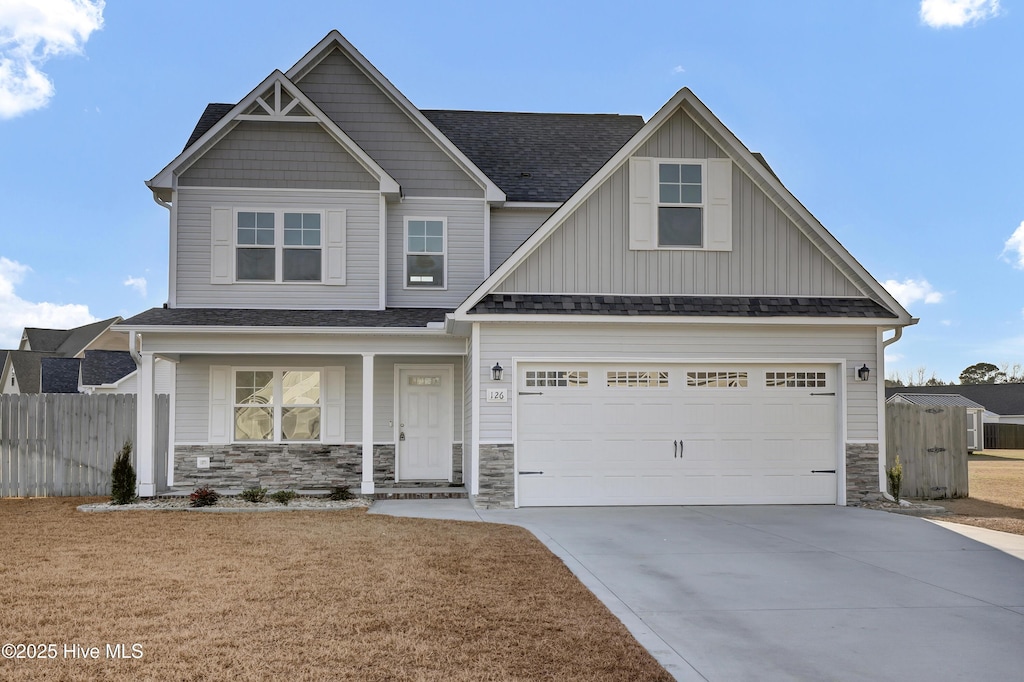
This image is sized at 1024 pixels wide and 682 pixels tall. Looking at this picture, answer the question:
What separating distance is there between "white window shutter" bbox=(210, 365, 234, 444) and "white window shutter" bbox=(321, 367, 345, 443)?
1759 millimetres

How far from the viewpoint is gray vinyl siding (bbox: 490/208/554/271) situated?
661 inches

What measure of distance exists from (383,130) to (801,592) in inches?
483

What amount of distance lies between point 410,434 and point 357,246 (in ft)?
12.1

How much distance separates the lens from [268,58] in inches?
658

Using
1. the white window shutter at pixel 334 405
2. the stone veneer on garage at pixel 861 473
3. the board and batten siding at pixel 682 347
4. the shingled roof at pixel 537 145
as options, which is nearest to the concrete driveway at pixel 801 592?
the stone veneer on garage at pixel 861 473

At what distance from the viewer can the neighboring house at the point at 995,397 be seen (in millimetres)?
47844

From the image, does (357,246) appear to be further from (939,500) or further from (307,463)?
(939,500)

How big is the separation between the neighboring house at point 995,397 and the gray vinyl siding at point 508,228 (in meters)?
37.2

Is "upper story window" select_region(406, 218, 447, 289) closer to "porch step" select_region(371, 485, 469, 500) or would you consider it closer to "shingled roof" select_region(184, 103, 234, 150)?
"porch step" select_region(371, 485, 469, 500)

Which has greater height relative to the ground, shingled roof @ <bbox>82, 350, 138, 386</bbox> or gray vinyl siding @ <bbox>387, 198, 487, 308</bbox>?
gray vinyl siding @ <bbox>387, 198, 487, 308</bbox>

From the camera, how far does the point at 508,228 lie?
664 inches

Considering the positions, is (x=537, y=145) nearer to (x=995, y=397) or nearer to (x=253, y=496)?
(x=253, y=496)

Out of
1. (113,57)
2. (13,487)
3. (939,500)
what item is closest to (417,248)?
(113,57)

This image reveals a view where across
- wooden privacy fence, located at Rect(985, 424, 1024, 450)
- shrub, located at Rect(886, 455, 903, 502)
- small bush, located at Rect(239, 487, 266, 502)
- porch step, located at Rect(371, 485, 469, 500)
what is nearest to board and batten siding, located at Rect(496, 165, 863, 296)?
shrub, located at Rect(886, 455, 903, 502)
